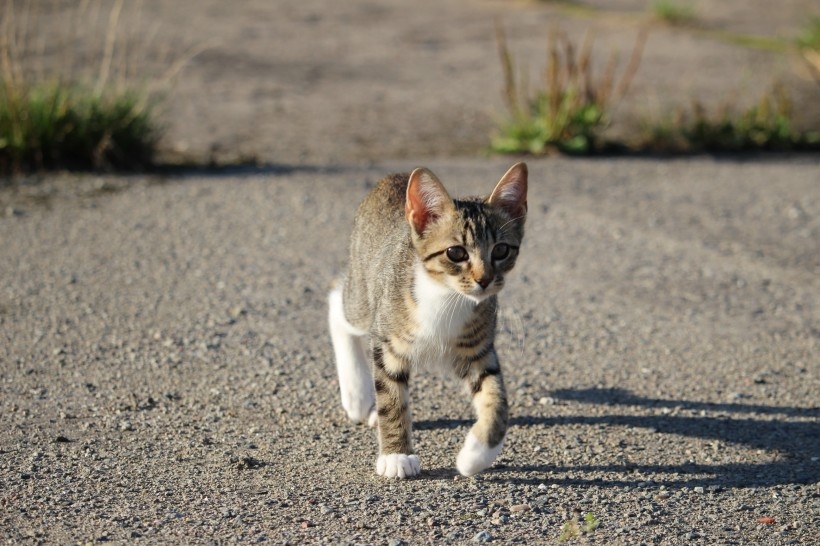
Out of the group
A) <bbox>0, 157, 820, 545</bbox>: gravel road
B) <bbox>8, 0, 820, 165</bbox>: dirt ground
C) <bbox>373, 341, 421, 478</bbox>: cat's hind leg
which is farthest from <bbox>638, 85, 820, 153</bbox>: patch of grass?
<bbox>373, 341, 421, 478</bbox>: cat's hind leg

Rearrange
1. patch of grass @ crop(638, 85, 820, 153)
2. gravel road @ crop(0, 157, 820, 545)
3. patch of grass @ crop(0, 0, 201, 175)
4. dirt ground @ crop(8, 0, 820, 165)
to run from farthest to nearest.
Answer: dirt ground @ crop(8, 0, 820, 165) → patch of grass @ crop(638, 85, 820, 153) → patch of grass @ crop(0, 0, 201, 175) → gravel road @ crop(0, 157, 820, 545)

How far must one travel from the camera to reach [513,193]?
4.84 m

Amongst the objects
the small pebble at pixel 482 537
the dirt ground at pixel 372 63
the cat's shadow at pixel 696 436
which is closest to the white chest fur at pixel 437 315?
the cat's shadow at pixel 696 436

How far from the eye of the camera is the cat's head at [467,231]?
15.3 ft

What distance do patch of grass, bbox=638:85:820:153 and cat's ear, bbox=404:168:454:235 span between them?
6.34 m

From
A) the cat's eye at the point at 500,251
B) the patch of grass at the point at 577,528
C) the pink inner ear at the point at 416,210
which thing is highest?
the pink inner ear at the point at 416,210

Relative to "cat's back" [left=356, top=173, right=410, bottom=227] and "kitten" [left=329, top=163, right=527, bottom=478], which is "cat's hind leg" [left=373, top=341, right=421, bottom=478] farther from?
"cat's back" [left=356, top=173, right=410, bottom=227]

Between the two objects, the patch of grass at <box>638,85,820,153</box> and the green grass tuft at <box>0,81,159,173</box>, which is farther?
the patch of grass at <box>638,85,820,153</box>

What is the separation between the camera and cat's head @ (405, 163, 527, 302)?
4.65 m

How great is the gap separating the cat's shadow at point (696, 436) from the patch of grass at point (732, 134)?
5283 mm

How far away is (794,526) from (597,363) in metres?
A: 1.96

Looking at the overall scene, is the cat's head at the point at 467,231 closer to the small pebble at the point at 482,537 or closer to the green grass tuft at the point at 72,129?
the small pebble at the point at 482,537

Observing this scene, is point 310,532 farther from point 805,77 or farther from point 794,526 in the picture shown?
point 805,77

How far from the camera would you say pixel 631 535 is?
440cm
